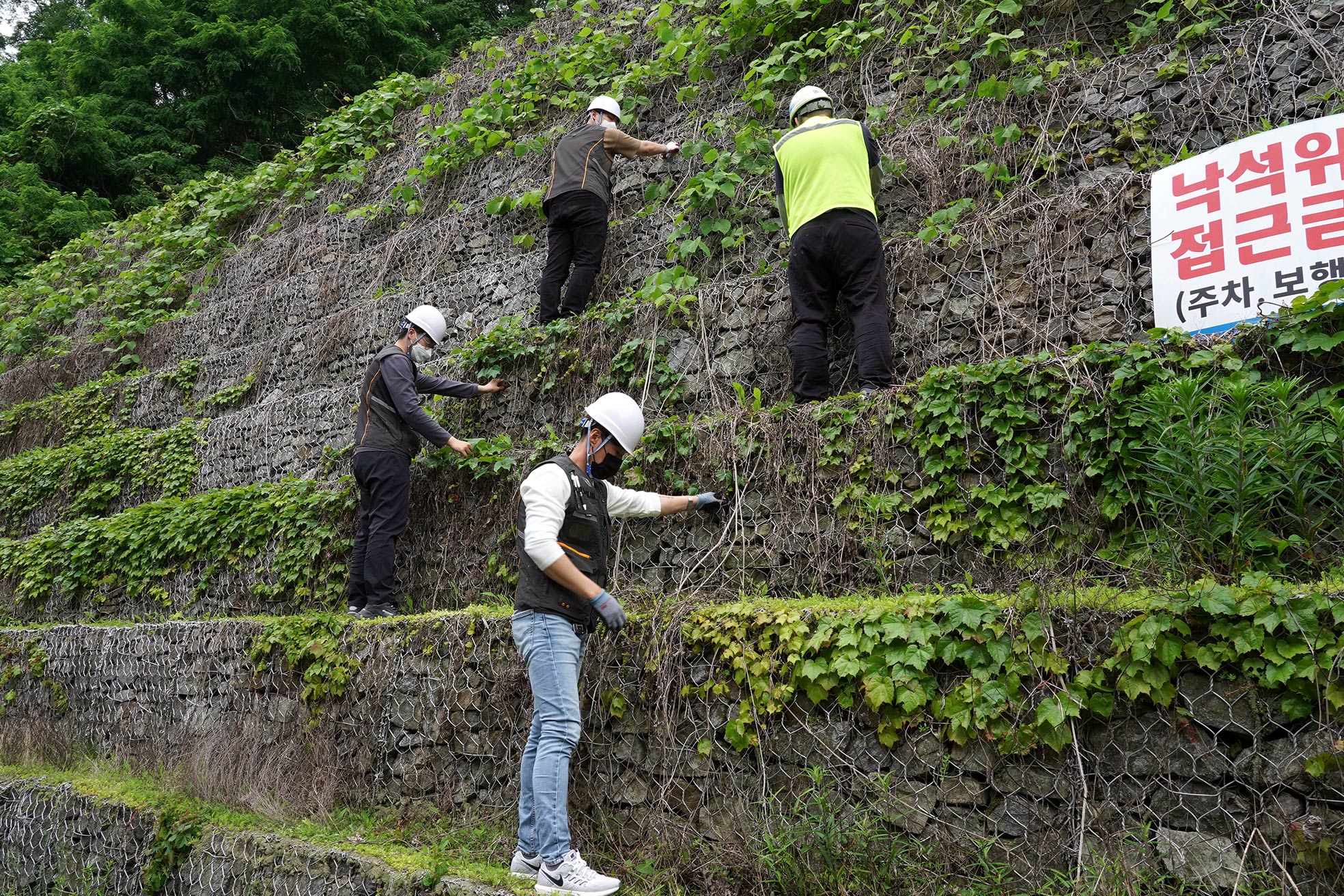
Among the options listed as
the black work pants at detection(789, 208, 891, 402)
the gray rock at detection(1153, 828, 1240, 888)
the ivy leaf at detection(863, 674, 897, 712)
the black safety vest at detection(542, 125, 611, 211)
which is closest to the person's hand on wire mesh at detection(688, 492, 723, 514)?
the black work pants at detection(789, 208, 891, 402)

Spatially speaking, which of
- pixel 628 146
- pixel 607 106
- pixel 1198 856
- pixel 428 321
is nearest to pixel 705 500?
pixel 1198 856

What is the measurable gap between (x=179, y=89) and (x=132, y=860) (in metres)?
16.3

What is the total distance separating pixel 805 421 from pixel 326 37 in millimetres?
14686

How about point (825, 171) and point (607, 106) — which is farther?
point (607, 106)

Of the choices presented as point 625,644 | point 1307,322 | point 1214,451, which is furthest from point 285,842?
point 1307,322

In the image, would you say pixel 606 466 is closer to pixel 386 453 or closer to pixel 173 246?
pixel 386 453

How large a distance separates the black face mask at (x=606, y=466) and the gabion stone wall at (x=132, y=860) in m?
1.68

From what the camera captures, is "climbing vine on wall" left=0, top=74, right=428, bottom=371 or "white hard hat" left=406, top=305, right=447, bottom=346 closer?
"white hard hat" left=406, top=305, right=447, bottom=346

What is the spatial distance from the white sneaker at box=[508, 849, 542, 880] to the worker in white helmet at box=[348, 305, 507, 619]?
225 centimetres

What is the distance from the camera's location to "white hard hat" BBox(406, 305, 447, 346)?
5.89 meters

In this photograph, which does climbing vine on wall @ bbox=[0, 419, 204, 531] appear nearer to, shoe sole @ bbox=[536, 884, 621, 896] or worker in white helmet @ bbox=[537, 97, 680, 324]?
worker in white helmet @ bbox=[537, 97, 680, 324]

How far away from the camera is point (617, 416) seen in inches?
149

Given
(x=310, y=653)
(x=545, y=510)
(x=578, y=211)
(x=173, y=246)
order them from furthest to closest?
(x=173, y=246), (x=578, y=211), (x=310, y=653), (x=545, y=510)

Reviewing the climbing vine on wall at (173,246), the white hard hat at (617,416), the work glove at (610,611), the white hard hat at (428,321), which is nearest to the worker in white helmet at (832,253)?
the white hard hat at (617,416)
